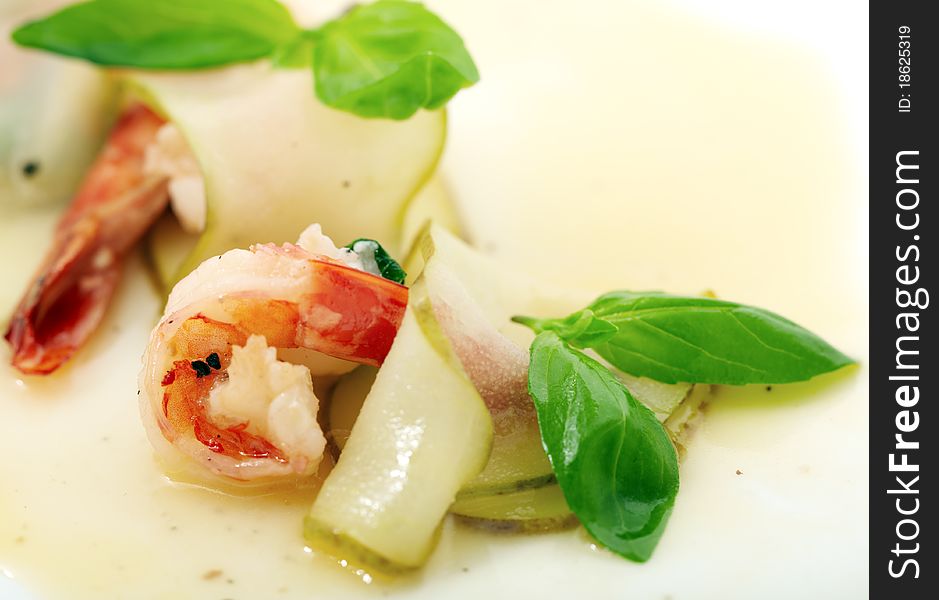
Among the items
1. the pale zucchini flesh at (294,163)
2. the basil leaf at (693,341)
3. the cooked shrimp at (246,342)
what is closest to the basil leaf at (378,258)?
the cooked shrimp at (246,342)

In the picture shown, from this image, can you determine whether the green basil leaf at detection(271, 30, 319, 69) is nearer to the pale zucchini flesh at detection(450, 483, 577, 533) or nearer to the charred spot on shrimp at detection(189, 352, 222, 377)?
the charred spot on shrimp at detection(189, 352, 222, 377)

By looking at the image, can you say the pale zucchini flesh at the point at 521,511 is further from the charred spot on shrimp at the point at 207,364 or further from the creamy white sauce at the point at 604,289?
the charred spot on shrimp at the point at 207,364

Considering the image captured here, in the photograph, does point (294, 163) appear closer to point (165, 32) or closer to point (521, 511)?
point (165, 32)

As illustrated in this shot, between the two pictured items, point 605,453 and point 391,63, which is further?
point 391,63

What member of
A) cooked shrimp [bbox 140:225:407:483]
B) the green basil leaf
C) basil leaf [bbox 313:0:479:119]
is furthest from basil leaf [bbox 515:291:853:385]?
the green basil leaf

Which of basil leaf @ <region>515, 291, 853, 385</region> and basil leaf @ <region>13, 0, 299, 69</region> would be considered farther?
basil leaf @ <region>13, 0, 299, 69</region>

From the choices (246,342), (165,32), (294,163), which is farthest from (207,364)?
(165,32)
